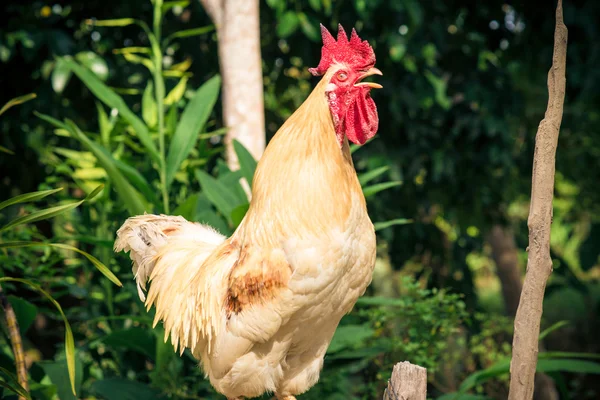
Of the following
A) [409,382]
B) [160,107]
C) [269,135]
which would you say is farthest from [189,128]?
[409,382]

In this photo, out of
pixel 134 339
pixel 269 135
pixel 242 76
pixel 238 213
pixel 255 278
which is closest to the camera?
pixel 255 278

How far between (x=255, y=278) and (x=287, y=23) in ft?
7.90

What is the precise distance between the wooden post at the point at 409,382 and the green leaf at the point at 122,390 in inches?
64.6

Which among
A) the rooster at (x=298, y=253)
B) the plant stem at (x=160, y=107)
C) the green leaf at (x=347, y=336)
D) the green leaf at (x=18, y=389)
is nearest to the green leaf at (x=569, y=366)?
the green leaf at (x=347, y=336)

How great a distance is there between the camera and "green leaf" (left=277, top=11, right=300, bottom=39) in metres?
4.49

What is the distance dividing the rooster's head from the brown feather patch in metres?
0.49

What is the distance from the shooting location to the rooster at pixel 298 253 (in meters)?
2.48

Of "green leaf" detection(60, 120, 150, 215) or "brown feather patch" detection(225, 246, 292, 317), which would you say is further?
"green leaf" detection(60, 120, 150, 215)

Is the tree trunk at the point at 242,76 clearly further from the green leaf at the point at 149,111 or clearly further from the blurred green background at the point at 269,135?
the green leaf at the point at 149,111

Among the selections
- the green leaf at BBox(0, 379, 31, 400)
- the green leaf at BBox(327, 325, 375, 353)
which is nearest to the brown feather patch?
the green leaf at BBox(0, 379, 31, 400)

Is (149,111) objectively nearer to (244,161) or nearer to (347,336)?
(244,161)

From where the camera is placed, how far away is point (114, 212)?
427 cm

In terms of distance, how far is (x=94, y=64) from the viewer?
4582mm

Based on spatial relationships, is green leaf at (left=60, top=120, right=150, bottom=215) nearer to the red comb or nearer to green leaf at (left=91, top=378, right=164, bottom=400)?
green leaf at (left=91, top=378, right=164, bottom=400)
